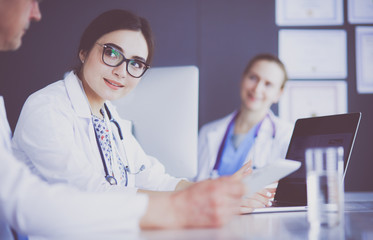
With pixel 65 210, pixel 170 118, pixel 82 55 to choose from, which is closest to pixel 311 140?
pixel 170 118

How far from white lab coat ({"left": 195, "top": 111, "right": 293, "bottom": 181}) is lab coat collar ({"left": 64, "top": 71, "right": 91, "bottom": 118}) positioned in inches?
52.4

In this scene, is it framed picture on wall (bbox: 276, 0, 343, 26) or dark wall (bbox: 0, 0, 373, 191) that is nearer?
dark wall (bbox: 0, 0, 373, 191)

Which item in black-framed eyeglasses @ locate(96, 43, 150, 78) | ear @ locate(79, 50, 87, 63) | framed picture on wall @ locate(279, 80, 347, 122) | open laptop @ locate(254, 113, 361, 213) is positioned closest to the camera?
open laptop @ locate(254, 113, 361, 213)

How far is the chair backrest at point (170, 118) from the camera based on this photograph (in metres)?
1.52

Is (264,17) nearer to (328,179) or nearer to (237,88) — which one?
(237,88)

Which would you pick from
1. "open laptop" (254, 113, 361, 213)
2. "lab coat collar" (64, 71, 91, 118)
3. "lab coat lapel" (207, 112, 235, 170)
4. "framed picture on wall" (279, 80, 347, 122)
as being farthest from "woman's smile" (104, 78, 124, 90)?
"framed picture on wall" (279, 80, 347, 122)

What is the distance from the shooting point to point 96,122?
1.56m

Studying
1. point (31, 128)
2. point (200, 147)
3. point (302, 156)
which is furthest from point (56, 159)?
point (200, 147)

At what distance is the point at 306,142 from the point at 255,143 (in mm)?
1431

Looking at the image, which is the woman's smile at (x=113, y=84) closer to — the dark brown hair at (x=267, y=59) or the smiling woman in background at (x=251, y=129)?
the smiling woman in background at (x=251, y=129)

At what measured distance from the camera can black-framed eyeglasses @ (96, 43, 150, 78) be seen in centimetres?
158

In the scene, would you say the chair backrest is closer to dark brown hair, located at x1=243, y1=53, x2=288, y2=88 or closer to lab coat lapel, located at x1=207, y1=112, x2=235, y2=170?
lab coat lapel, located at x1=207, y1=112, x2=235, y2=170

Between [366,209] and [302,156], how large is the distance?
243mm

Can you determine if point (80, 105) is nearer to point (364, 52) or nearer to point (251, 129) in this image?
point (251, 129)
